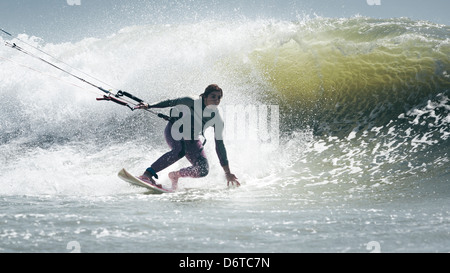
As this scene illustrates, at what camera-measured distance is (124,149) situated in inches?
342

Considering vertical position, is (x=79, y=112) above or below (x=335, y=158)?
above

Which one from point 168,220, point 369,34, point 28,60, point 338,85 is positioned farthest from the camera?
point 28,60

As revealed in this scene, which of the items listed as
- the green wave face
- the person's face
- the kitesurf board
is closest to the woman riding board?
the person's face

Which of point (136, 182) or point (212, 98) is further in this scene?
point (212, 98)

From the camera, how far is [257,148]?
26.6ft

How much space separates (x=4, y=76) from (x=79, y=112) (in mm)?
3869

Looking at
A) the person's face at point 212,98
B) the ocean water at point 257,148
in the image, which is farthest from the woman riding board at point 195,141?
the ocean water at point 257,148

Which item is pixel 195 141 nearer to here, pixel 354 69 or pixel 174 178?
pixel 174 178

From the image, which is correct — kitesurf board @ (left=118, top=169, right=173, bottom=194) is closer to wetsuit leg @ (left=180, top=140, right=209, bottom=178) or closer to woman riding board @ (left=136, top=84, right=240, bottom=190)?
woman riding board @ (left=136, top=84, right=240, bottom=190)

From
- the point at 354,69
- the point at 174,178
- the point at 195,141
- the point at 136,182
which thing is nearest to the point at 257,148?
the point at 195,141

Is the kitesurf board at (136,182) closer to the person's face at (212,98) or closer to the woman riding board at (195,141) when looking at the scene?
the woman riding board at (195,141)
